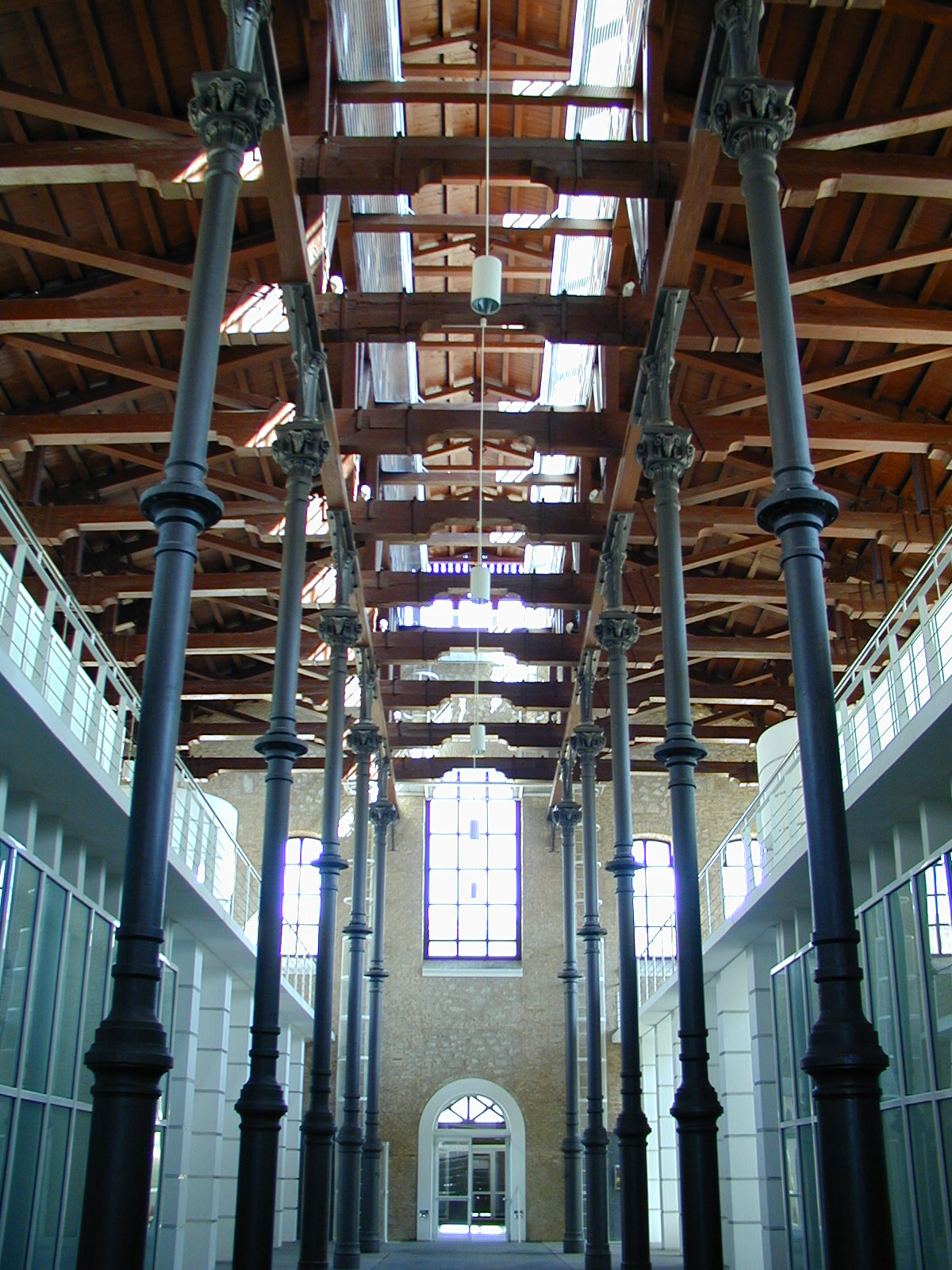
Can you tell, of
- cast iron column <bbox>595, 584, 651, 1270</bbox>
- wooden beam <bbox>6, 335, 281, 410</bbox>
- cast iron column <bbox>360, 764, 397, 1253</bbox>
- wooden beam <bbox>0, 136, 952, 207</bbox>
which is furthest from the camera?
cast iron column <bbox>360, 764, 397, 1253</bbox>

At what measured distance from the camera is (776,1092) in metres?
19.0

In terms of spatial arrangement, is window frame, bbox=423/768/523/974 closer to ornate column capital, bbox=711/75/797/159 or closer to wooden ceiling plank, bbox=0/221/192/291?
wooden ceiling plank, bbox=0/221/192/291

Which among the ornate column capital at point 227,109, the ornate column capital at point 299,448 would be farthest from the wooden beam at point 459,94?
the ornate column capital at point 227,109

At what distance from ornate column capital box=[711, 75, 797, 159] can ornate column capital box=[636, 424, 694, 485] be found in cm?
469

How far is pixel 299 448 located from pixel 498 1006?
69.5ft

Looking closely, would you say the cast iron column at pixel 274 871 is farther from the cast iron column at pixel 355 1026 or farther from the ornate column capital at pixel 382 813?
the ornate column capital at pixel 382 813

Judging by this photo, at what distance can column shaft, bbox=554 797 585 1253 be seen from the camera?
25.8 m

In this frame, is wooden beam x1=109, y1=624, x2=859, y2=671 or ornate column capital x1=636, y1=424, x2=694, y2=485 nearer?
ornate column capital x1=636, y1=424, x2=694, y2=485

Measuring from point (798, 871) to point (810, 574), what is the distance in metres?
8.66

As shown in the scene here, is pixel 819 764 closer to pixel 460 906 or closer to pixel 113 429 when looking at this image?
pixel 113 429

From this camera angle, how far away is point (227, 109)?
10.9 m

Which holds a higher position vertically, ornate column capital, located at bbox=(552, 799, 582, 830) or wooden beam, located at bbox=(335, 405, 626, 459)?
wooden beam, located at bbox=(335, 405, 626, 459)

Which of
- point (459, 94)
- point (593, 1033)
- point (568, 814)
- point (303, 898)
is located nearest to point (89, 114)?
point (459, 94)

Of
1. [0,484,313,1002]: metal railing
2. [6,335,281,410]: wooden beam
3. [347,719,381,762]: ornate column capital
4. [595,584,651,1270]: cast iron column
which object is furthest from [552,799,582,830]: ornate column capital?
[6,335,281,410]: wooden beam
